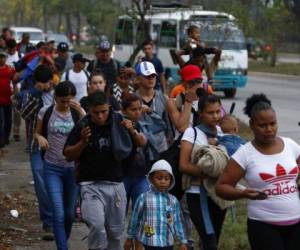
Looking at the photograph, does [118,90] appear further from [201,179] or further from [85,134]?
[201,179]

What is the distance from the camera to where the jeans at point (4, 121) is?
14.2 metres

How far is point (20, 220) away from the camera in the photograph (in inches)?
365

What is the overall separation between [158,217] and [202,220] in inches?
13.2

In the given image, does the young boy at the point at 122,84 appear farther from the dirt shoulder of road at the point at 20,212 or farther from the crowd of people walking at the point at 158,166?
the dirt shoulder of road at the point at 20,212

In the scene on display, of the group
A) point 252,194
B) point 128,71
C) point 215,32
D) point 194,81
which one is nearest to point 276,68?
point 215,32

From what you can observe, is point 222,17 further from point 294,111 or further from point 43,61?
point 43,61

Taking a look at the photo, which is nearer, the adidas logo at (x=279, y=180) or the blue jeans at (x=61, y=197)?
the adidas logo at (x=279, y=180)

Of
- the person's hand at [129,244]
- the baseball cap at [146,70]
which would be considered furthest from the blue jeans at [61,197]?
the person's hand at [129,244]

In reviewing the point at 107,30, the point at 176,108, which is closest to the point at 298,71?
the point at 107,30

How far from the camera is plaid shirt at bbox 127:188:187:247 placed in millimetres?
6191

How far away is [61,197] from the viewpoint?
7535 millimetres

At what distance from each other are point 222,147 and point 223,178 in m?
0.95

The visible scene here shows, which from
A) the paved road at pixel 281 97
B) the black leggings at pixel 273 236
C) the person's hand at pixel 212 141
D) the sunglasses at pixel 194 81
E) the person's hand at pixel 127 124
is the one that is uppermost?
the sunglasses at pixel 194 81

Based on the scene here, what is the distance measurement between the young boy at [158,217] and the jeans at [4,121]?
820 centimetres
